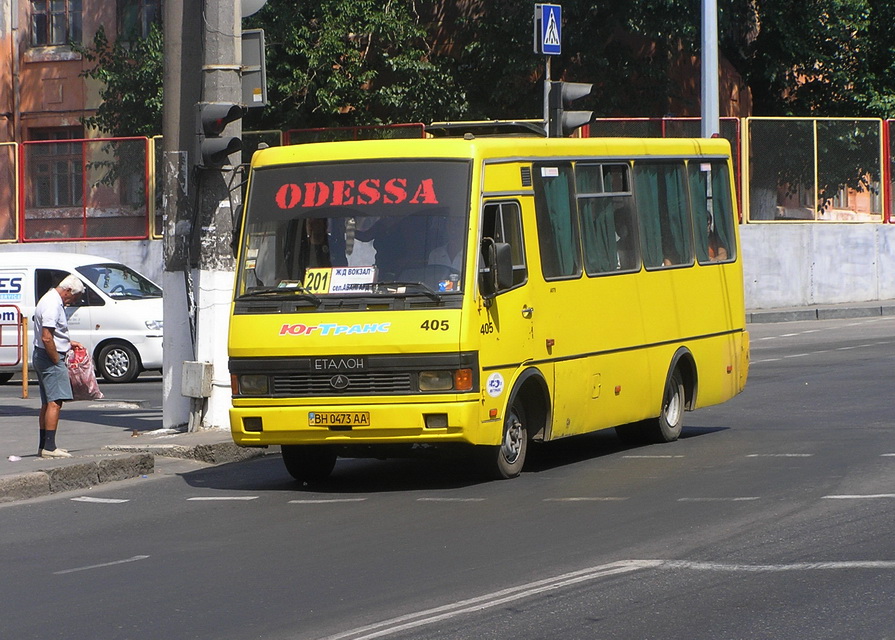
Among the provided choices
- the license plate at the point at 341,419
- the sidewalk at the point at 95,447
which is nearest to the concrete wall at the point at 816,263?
the sidewalk at the point at 95,447

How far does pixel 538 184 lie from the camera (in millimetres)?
12078

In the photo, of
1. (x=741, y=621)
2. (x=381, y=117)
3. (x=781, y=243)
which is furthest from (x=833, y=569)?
(x=381, y=117)

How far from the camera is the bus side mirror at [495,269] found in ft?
36.4

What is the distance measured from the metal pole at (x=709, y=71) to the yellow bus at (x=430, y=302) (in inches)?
513

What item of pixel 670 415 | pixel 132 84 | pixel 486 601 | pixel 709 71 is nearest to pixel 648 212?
pixel 670 415

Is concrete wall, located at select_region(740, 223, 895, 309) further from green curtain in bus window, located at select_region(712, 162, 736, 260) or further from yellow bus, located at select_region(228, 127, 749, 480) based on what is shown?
yellow bus, located at select_region(228, 127, 749, 480)

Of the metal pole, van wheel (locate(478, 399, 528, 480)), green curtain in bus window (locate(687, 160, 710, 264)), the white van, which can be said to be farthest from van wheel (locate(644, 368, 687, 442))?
the metal pole

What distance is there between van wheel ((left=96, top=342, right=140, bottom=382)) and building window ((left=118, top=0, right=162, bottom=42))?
15.7 m

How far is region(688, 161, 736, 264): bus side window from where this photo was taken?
1455cm

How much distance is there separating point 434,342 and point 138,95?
72.3 feet

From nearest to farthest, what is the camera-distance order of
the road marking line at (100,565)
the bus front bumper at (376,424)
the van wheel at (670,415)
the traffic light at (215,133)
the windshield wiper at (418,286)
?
the road marking line at (100,565) < the bus front bumper at (376,424) < the windshield wiper at (418,286) < the van wheel at (670,415) < the traffic light at (215,133)

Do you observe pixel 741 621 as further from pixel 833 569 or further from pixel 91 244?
pixel 91 244

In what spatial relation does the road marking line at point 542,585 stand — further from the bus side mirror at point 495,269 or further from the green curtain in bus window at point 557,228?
the green curtain in bus window at point 557,228

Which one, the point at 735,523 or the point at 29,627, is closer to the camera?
the point at 29,627
